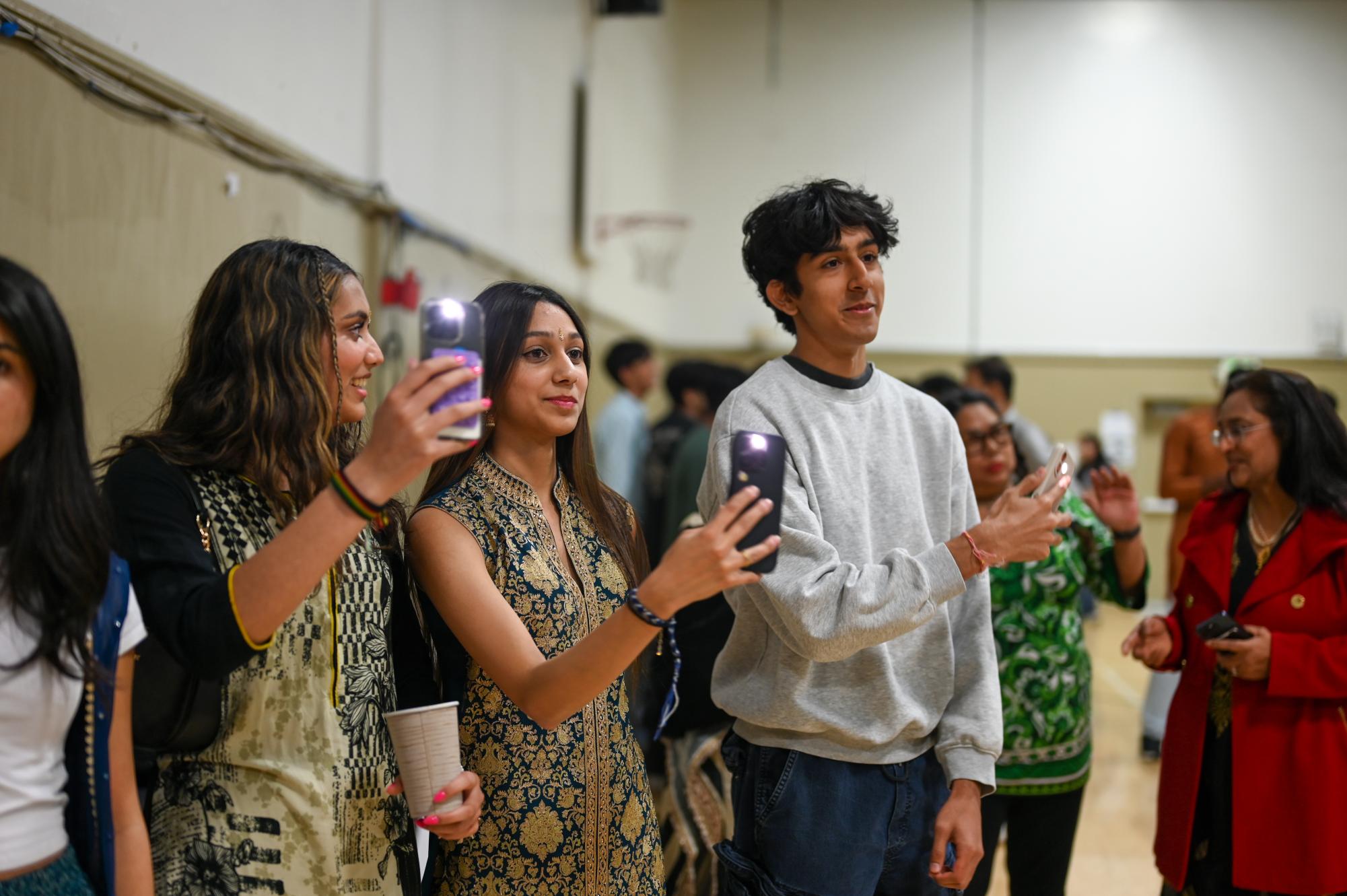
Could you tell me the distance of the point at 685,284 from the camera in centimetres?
1302

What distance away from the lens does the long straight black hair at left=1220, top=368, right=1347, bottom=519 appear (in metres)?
2.45

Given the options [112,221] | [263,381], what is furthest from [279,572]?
[112,221]

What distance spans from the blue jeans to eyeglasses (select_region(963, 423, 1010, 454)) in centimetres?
123

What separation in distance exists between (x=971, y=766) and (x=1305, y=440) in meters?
1.26

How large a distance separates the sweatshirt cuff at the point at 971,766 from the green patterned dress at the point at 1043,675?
0.88m

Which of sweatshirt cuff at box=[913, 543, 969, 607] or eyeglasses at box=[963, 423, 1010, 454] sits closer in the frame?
sweatshirt cuff at box=[913, 543, 969, 607]

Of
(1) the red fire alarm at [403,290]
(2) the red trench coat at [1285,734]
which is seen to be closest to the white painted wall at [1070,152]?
(1) the red fire alarm at [403,290]

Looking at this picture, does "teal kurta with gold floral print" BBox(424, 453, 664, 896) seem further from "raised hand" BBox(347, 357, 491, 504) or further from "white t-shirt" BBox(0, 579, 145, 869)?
"white t-shirt" BBox(0, 579, 145, 869)

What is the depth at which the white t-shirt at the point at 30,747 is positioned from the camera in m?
1.27

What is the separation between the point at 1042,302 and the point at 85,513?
485 inches

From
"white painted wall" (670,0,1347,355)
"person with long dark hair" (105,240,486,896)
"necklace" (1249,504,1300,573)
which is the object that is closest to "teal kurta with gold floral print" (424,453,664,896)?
"person with long dark hair" (105,240,486,896)

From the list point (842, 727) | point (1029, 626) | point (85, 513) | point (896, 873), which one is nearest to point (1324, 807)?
point (1029, 626)

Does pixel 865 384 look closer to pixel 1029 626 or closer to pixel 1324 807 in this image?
pixel 1029 626

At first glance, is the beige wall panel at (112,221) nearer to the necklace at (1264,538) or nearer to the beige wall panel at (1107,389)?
the necklace at (1264,538)
